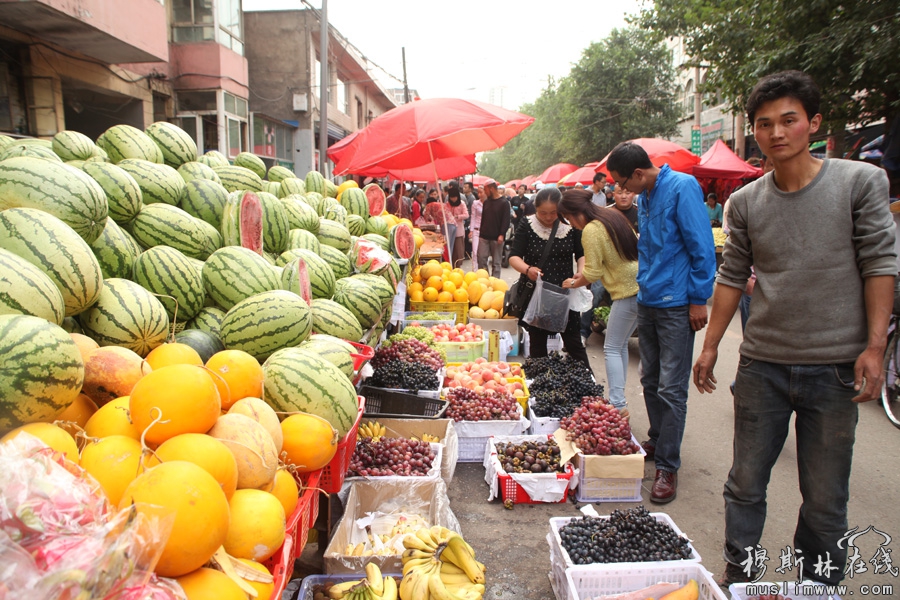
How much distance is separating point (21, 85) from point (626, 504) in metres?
10.6

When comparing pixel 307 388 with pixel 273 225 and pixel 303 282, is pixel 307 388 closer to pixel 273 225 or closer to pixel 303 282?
pixel 303 282

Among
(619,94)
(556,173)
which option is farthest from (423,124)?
(619,94)

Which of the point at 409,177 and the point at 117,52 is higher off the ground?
the point at 117,52

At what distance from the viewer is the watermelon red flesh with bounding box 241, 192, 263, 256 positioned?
129 inches

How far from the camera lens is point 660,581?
99.7 inches

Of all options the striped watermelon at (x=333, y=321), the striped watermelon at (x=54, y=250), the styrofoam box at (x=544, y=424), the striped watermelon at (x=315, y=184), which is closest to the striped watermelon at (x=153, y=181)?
the striped watermelon at (x=333, y=321)

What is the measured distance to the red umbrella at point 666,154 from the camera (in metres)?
10.9

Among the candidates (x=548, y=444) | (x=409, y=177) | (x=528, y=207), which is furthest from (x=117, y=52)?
(x=548, y=444)

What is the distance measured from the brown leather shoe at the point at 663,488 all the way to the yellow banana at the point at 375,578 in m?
2.05

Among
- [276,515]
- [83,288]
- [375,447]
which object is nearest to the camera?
[276,515]

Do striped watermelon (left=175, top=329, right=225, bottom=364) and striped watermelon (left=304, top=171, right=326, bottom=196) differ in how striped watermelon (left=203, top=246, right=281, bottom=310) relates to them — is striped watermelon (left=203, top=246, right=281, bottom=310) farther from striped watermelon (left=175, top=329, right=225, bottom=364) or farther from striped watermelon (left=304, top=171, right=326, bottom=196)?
striped watermelon (left=304, top=171, right=326, bottom=196)

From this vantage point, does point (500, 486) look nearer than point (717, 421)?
Yes

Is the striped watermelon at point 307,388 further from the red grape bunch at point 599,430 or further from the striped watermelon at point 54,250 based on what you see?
the red grape bunch at point 599,430

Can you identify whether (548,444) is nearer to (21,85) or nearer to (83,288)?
(83,288)
